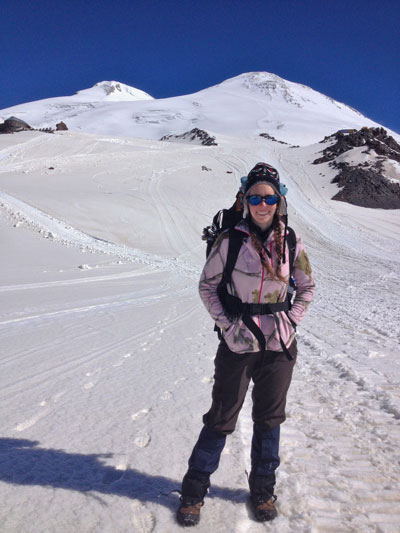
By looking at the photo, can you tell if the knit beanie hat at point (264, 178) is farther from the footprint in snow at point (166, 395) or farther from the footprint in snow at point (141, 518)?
the footprint in snow at point (166, 395)

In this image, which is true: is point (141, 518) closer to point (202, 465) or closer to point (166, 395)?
point (202, 465)

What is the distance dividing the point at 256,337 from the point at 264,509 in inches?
36.2

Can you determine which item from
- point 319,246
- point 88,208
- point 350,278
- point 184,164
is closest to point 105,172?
point 184,164

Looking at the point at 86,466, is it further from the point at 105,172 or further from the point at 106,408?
the point at 105,172

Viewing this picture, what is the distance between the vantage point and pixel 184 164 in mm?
33062

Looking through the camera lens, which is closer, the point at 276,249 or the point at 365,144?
the point at 276,249

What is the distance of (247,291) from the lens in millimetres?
2174

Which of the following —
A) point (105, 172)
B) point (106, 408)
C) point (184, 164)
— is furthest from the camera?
point (184, 164)

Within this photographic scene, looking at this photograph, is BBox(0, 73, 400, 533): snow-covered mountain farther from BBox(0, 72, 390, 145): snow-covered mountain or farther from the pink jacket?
BBox(0, 72, 390, 145): snow-covered mountain

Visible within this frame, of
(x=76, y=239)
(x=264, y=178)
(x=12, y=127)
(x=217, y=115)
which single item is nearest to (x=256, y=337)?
(x=264, y=178)

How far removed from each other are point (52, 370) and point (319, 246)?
14.6 metres

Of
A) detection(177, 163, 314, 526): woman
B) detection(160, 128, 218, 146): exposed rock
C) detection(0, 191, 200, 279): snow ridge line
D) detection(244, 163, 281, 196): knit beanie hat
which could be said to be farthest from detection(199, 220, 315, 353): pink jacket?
detection(160, 128, 218, 146): exposed rock

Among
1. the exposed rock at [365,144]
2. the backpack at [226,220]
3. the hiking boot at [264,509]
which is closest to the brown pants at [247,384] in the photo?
the hiking boot at [264,509]

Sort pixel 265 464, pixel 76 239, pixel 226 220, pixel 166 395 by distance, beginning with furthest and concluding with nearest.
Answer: pixel 76 239 < pixel 166 395 < pixel 226 220 < pixel 265 464
